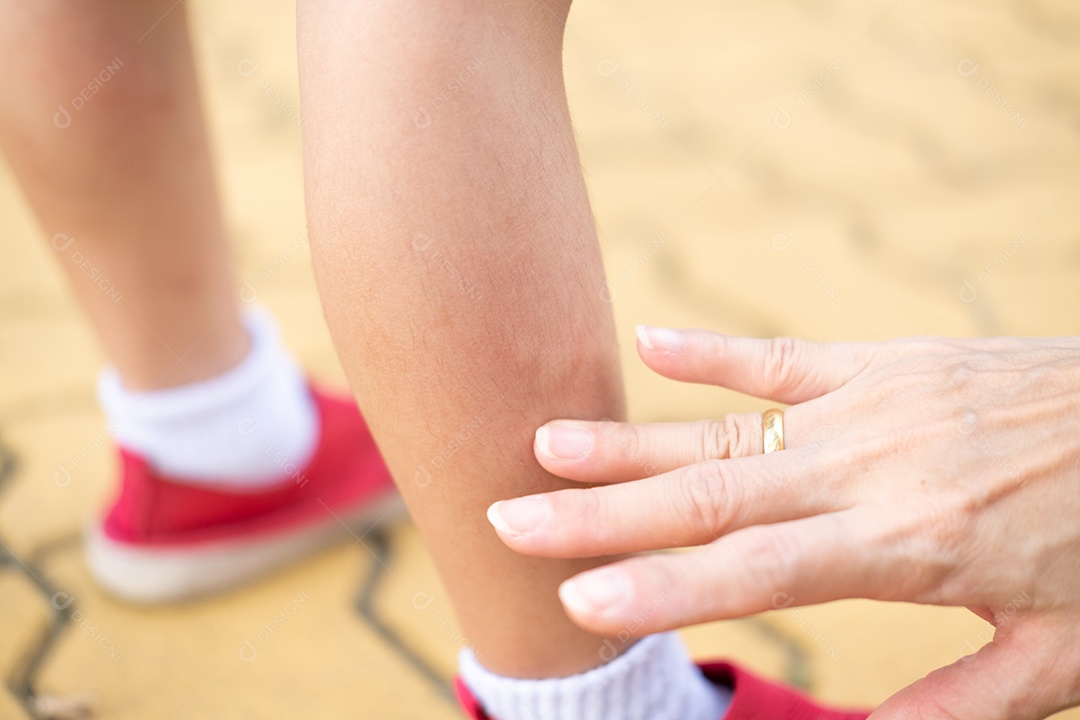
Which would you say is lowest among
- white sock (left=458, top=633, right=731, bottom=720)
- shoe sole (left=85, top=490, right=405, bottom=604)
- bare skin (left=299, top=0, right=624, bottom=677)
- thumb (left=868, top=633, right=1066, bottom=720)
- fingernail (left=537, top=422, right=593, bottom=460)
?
shoe sole (left=85, top=490, right=405, bottom=604)

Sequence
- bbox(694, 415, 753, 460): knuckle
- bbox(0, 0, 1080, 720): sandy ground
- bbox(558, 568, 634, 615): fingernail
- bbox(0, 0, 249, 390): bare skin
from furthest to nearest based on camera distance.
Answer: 1. bbox(0, 0, 1080, 720): sandy ground
2. bbox(0, 0, 249, 390): bare skin
3. bbox(694, 415, 753, 460): knuckle
4. bbox(558, 568, 634, 615): fingernail

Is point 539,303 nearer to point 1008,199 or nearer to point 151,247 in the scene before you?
point 151,247

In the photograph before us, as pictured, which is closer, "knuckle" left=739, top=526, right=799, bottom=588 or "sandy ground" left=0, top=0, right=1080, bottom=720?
"knuckle" left=739, top=526, right=799, bottom=588

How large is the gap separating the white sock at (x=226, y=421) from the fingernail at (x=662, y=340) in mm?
449

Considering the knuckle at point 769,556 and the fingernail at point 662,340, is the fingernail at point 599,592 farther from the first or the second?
the fingernail at point 662,340

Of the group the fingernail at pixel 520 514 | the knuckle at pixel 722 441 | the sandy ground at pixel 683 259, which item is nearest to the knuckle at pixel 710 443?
the knuckle at pixel 722 441

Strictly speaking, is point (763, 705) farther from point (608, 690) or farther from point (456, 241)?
point (456, 241)

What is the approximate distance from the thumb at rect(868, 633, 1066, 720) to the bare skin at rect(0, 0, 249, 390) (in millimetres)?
648

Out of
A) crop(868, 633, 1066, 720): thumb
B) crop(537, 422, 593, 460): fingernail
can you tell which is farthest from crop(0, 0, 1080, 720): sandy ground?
crop(537, 422, 593, 460): fingernail

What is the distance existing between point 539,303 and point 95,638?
61 centimetres

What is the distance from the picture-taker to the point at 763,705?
62 centimetres

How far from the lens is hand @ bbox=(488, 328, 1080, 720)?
0.47m

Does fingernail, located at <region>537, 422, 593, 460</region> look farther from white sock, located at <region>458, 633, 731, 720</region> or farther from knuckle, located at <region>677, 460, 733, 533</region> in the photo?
white sock, located at <region>458, 633, 731, 720</region>

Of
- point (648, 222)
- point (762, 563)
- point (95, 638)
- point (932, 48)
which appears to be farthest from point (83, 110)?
point (932, 48)
